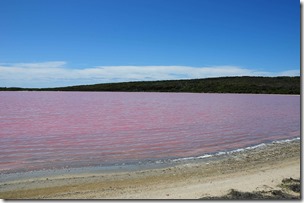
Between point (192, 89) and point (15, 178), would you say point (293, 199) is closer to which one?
point (15, 178)

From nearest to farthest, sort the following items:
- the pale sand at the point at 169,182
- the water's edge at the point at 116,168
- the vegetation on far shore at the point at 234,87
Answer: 1. the pale sand at the point at 169,182
2. the water's edge at the point at 116,168
3. the vegetation on far shore at the point at 234,87

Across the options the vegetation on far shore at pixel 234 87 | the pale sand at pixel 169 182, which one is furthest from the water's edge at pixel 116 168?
the vegetation on far shore at pixel 234 87

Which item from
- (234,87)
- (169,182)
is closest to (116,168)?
(169,182)

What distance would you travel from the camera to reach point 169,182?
734cm

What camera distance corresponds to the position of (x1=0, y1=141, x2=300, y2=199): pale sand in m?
6.43

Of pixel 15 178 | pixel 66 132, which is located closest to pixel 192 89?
pixel 66 132

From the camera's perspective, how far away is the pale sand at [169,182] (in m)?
6.43

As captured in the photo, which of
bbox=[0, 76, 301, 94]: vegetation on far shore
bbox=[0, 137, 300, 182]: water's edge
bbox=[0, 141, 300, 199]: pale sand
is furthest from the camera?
bbox=[0, 76, 301, 94]: vegetation on far shore

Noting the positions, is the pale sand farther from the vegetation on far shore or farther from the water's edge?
the vegetation on far shore

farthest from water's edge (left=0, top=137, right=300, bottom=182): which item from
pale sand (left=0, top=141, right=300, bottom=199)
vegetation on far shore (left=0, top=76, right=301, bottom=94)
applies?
vegetation on far shore (left=0, top=76, right=301, bottom=94)

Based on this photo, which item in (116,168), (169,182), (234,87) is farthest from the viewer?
(234,87)

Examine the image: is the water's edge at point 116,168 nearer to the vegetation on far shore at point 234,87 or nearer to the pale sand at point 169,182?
the pale sand at point 169,182

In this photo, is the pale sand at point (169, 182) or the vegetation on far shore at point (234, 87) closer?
the pale sand at point (169, 182)

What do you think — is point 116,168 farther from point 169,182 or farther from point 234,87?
point 234,87
